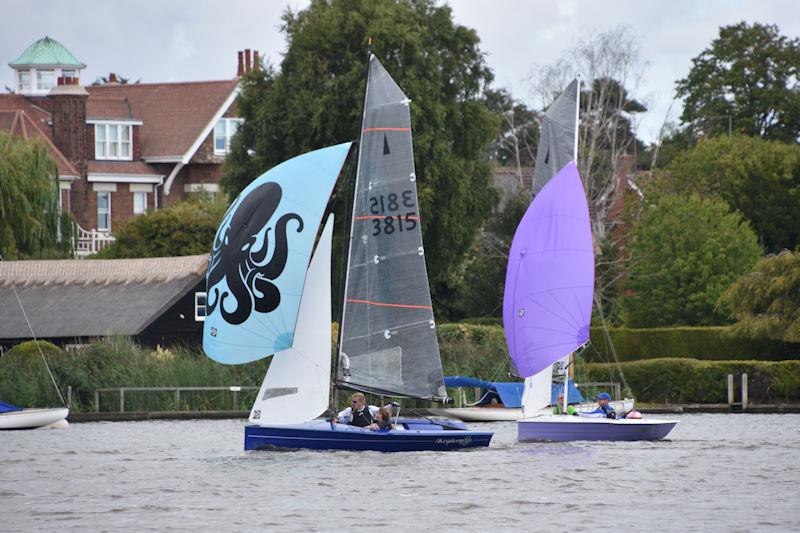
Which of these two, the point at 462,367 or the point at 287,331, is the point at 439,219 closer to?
the point at 462,367

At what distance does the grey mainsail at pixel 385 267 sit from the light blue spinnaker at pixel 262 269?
118cm

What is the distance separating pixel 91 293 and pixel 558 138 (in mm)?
24479

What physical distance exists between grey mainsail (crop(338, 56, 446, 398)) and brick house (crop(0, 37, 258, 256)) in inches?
1770

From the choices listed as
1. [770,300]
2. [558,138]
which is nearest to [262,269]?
[558,138]

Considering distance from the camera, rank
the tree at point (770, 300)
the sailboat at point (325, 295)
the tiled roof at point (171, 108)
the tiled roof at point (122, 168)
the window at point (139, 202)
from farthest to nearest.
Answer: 1. the tiled roof at point (171, 108)
2. the window at point (139, 202)
3. the tiled roof at point (122, 168)
4. the tree at point (770, 300)
5. the sailboat at point (325, 295)

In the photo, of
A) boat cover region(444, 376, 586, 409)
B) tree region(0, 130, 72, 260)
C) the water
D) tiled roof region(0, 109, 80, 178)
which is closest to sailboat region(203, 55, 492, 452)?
the water

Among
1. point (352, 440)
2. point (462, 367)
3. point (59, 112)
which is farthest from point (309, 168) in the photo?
point (59, 112)

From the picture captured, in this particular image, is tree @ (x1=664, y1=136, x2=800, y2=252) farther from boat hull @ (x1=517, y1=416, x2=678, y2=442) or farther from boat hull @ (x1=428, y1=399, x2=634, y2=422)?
boat hull @ (x1=517, y1=416, x2=678, y2=442)

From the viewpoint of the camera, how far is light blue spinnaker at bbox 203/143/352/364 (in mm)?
35031

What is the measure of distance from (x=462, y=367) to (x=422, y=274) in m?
19.9

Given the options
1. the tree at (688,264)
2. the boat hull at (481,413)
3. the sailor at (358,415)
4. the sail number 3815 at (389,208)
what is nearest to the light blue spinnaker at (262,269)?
the sail number 3815 at (389,208)

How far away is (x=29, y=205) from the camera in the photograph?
66500 mm

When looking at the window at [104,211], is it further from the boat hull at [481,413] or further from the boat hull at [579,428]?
the boat hull at [579,428]

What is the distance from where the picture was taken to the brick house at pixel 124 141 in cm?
8306
